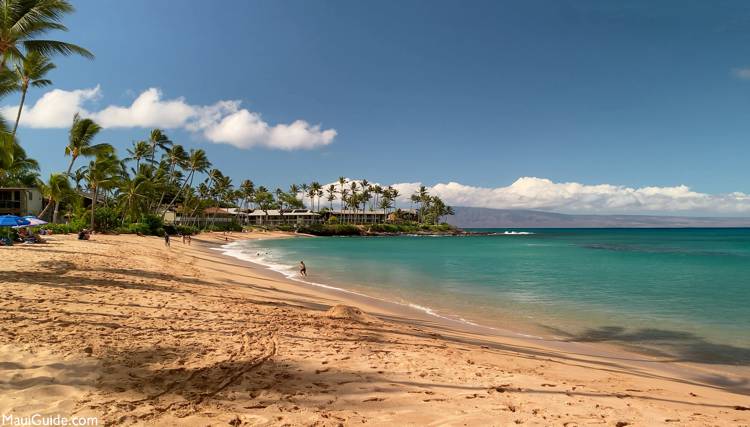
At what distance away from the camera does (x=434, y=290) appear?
18266 mm

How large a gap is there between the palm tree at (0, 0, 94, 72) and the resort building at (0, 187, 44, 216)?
3916 cm

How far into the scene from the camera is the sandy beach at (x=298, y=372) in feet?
14.0

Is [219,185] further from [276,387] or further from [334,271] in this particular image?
[276,387]

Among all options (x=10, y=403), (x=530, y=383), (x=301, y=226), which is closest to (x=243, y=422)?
(x=10, y=403)

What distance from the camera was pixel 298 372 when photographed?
219 inches

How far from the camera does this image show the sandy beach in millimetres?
4273

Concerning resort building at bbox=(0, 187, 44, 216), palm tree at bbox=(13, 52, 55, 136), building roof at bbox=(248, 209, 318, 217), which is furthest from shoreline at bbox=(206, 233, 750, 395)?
building roof at bbox=(248, 209, 318, 217)

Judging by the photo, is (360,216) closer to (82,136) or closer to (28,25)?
(82,136)

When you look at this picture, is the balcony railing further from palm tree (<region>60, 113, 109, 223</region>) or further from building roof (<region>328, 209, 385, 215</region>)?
building roof (<region>328, 209, 385, 215</region>)

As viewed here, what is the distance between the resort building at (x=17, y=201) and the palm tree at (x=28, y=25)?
39158 millimetres

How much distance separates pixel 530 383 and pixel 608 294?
15.5m

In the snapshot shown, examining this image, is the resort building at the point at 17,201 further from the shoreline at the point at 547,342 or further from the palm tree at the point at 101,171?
the shoreline at the point at 547,342

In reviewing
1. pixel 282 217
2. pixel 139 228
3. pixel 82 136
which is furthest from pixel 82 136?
pixel 282 217

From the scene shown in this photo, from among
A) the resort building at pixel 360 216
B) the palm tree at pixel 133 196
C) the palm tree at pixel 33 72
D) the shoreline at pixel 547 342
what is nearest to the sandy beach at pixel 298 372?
the shoreline at pixel 547 342
